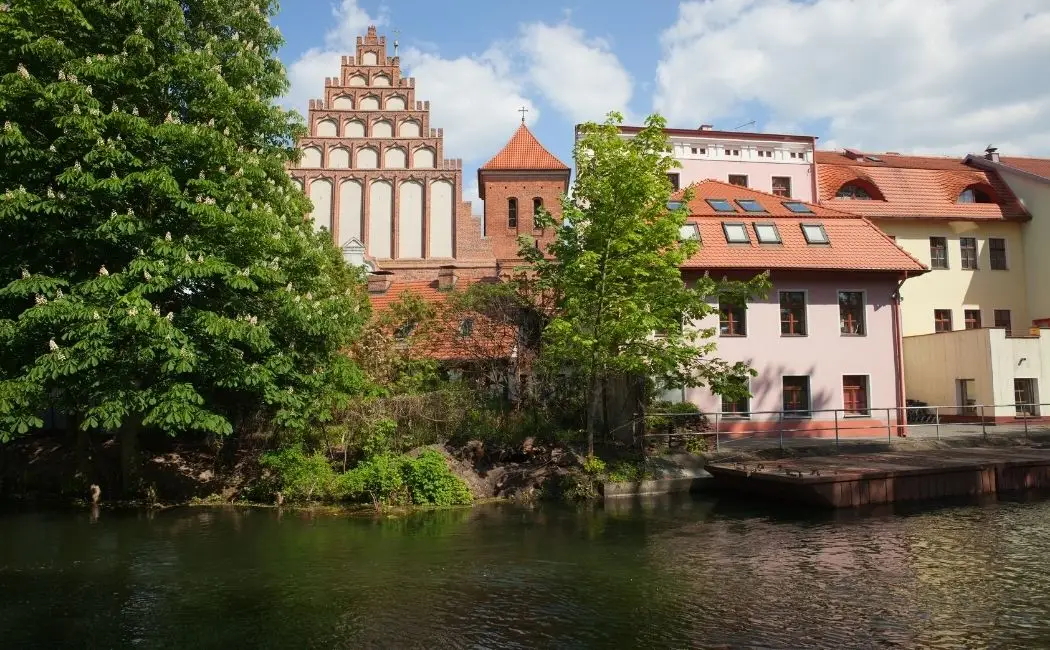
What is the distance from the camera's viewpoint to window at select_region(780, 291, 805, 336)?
80.1 ft

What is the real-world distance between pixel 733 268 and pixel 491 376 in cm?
878

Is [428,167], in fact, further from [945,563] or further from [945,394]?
[945,563]

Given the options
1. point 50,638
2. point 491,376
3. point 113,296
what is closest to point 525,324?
point 491,376

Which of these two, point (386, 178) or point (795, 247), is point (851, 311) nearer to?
point (795, 247)

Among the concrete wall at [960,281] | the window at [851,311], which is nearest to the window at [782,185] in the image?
the concrete wall at [960,281]

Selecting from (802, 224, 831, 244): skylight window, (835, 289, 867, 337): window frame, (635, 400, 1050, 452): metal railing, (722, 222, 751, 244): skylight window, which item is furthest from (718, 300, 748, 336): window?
(802, 224, 831, 244): skylight window

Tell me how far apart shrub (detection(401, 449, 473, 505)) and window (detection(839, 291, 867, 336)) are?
1472 cm

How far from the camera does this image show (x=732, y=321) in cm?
2430

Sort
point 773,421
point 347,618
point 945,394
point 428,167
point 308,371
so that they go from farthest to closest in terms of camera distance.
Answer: point 428,167, point 945,394, point 773,421, point 308,371, point 347,618

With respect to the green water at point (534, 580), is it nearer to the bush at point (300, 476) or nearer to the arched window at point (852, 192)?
the bush at point (300, 476)

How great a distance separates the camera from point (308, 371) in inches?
645

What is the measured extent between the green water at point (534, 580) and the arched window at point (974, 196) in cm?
2083

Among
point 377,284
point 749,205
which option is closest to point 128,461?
point 377,284

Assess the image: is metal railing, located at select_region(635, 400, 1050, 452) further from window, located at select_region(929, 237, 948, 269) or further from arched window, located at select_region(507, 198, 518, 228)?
arched window, located at select_region(507, 198, 518, 228)
